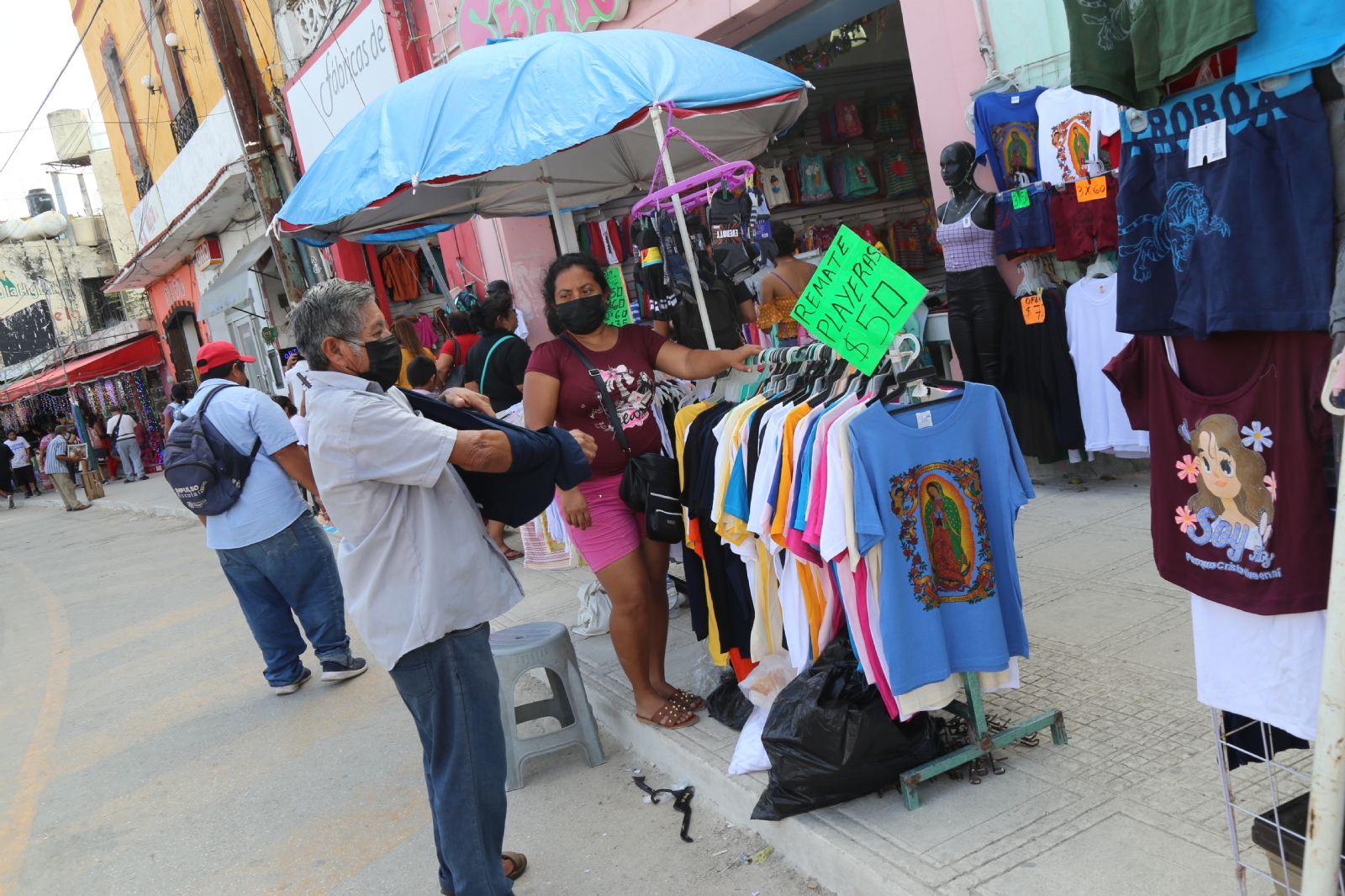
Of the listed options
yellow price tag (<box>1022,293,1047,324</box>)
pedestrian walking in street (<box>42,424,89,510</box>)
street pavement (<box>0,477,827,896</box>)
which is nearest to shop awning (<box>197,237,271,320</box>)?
pedestrian walking in street (<box>42,424,89,510</box>)

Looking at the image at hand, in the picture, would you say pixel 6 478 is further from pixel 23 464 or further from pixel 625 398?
pixel 625 398

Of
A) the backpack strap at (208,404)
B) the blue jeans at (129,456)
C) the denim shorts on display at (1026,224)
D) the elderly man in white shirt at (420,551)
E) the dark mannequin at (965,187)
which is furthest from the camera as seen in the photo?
the blue jeans at (129,456)

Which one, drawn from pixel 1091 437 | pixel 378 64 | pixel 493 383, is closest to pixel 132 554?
pixel 378 64

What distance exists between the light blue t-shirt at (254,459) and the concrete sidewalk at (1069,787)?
229 centimetres

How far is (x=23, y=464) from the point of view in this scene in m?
27.6

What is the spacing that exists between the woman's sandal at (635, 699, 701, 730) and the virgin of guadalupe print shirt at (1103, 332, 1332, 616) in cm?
216

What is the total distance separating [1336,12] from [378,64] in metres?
11.2

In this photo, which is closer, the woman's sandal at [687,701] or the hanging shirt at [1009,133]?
the woman's sandal at [687,701]

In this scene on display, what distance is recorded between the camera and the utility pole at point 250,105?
10641 millimetres

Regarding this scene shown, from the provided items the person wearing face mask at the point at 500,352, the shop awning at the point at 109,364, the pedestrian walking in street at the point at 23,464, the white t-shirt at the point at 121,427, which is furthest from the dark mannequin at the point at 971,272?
the pedestrian walking in street at the point at 23,464

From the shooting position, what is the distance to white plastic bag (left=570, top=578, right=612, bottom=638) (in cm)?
547

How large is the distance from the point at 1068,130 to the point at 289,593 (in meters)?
5.27

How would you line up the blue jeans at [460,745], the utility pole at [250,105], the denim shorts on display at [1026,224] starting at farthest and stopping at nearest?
the utility pole at [250,105] < the denim shorts on display at [1026,224] < the blue jeans at [460,745]

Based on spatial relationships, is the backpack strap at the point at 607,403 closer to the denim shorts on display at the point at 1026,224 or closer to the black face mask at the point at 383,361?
the black face mask at the point at 383,361
